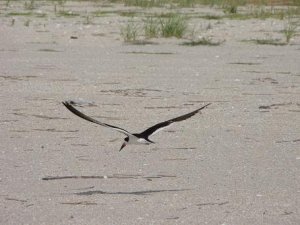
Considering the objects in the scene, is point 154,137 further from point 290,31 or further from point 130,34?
point 290,31

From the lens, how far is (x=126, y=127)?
852 centimetres

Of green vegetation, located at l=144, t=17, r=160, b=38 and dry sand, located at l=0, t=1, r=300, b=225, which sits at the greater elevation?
dry sand, located at l=0, t=1, r=300, b=225

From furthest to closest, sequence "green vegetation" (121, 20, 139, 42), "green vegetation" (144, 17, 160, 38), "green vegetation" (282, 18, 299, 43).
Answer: "green vegetation" (144, 17, 160, 38), "green vegetation" (282, 18, 299, 43), "green vegetation" (121, 20, 139, 42)

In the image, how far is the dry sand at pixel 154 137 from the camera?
19.3 feet

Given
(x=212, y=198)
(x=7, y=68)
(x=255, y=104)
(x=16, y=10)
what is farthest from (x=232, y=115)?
(x=16, y=10)

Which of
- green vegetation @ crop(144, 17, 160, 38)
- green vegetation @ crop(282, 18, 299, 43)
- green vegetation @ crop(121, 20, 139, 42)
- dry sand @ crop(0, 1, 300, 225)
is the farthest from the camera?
green vegetation @ crop(144, 17, 160, 38)

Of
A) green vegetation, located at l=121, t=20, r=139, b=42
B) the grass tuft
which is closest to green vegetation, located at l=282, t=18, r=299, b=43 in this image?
the grass tuft

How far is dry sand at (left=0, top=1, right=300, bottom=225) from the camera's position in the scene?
232 inches

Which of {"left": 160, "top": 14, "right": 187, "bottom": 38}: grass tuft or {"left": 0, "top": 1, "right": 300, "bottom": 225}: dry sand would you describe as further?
{"left": 160, "top": 14, "right": 187, "bottom": 38}: grass tuft

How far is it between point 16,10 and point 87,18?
257 centimetres

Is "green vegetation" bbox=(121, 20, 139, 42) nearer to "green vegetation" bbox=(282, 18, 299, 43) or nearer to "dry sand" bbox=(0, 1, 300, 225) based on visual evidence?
"dry sand" bbox=(0, 1, 300, 225)

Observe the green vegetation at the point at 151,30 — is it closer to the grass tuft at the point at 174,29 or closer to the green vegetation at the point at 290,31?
the grass tuft at the point at 174,29

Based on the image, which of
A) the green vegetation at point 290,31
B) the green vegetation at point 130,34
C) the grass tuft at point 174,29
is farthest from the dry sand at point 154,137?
the grass tuft at point 174,29

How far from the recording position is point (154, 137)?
8078 millimetres
